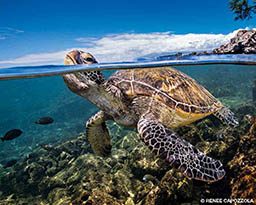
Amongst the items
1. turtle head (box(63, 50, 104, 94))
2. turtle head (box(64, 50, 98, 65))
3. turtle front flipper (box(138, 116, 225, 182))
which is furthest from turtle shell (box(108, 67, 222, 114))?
turtle front flipper (box(138, 116, 225, 182))

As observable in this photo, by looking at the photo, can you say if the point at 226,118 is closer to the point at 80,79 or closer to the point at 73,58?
the point at 80,79

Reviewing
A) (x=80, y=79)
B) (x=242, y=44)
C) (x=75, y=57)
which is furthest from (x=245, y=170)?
(x=242, y=44)

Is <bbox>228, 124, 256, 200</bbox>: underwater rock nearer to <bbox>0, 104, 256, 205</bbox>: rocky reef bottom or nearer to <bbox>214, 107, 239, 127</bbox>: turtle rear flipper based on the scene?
<bbox>0, 104, 256, 205</bbox>: rocky reef bottom

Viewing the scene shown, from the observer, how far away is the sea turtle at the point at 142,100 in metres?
5.38

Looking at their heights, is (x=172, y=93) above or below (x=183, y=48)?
below

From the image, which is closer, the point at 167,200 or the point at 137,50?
the point at 167,200

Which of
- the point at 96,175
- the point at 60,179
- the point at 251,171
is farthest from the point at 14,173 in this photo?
the point at 251,171

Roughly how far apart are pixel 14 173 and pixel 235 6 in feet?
42.0

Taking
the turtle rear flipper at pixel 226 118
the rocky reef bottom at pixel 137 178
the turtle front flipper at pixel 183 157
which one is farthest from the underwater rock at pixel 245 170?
the turtle rear flipper at pixel 226 118

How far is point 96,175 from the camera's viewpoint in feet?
21.0

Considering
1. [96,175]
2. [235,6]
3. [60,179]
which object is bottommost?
[60,179]

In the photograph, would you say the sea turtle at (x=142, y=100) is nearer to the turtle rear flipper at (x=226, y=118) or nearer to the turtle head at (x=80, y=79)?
the turtle head at (x=80, y=79)

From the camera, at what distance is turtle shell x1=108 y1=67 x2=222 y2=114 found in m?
5.93

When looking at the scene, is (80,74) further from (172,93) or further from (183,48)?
(183,48)
